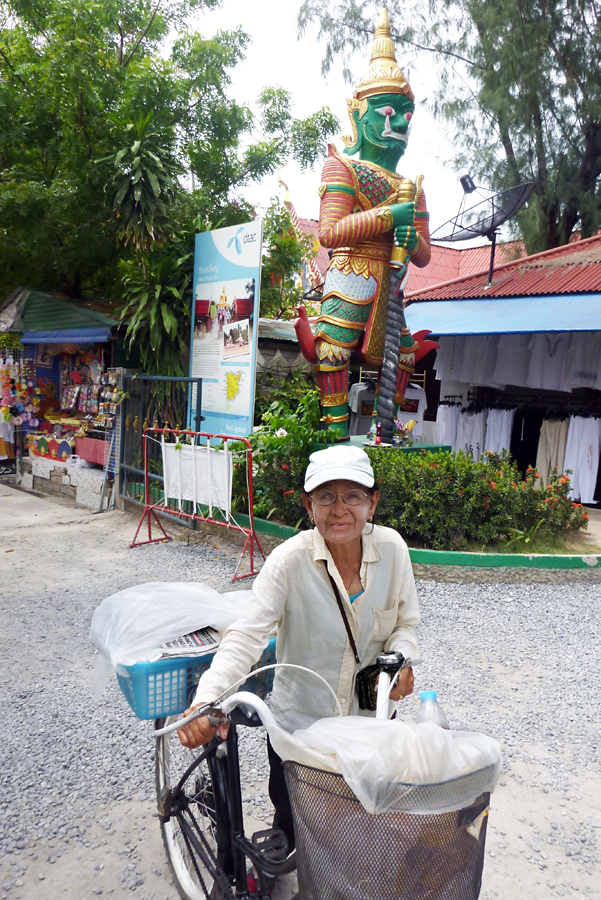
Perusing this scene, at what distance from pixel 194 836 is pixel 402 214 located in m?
6.88

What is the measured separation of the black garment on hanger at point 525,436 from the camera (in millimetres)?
Answer: 9625

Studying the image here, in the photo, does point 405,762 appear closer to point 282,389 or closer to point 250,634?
point 250,634

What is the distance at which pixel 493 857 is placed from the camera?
8.34 ft

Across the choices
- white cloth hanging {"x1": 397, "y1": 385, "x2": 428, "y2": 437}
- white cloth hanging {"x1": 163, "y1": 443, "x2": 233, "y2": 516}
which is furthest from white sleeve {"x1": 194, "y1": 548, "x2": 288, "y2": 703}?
white cloth hanging {"x1": 397, "y1": 385, "x2": 428, "y2": 437}

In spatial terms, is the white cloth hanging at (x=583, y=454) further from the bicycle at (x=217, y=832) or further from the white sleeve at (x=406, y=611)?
the bicycle at (x=217, y=832)

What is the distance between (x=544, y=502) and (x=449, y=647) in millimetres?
2515

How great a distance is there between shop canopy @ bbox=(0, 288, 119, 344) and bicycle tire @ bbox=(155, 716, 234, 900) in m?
7.47

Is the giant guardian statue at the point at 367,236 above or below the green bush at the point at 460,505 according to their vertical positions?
above

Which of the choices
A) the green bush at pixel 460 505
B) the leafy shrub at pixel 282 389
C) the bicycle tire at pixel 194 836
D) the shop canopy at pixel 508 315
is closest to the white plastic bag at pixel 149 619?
the bicycle tire at pixel 194 836

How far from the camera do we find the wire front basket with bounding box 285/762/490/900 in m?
1.19

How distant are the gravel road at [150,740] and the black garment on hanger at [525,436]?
168 inches

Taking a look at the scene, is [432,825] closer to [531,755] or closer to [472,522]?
[531,755]

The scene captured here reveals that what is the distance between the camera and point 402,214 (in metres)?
7.55

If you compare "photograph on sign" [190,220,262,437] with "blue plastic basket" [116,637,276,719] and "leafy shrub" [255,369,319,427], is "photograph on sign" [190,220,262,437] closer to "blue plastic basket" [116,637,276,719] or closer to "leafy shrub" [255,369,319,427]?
"leafy shrub" [255,369,319,427]
